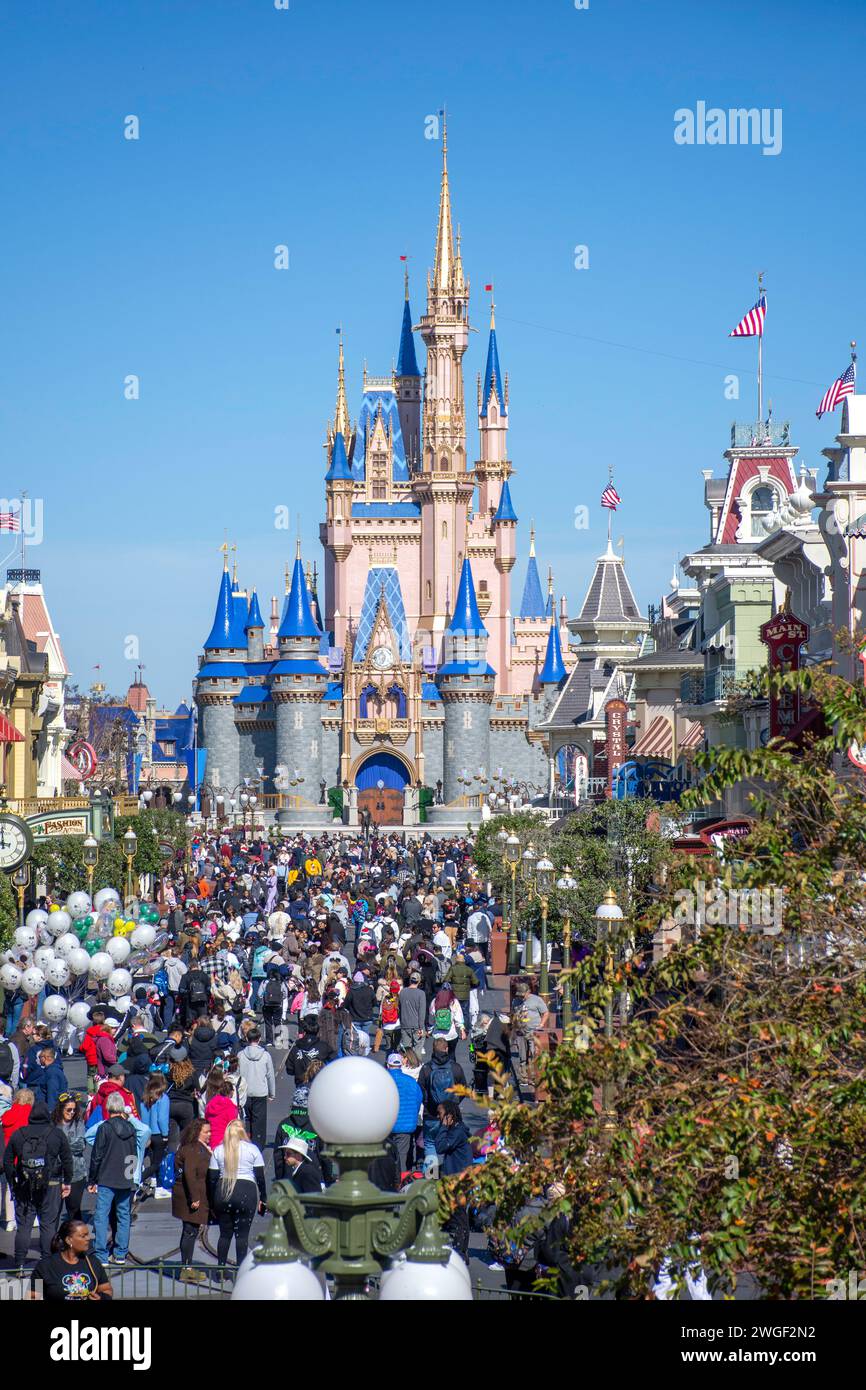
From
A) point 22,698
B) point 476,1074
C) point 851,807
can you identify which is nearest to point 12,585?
point 22,698

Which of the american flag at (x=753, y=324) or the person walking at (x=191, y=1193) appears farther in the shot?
the american flag at (x=753, y=324)

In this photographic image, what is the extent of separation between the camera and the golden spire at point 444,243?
339 ft

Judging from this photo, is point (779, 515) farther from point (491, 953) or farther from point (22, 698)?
point (22, 698)

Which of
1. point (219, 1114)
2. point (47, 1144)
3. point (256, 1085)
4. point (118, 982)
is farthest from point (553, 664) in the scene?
point (47, 1144)

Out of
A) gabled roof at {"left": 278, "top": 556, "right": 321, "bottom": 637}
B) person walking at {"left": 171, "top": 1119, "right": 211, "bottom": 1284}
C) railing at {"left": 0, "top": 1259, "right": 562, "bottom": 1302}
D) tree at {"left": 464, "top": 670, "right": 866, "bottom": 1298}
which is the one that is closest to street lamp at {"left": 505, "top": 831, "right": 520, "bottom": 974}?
person walking at {"left": 171, "top": 1119, "right": 211, "bottom": 1284}

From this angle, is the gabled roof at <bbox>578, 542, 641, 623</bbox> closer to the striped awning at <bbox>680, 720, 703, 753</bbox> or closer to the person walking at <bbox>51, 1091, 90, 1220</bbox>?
the striped awning at <bbox>680, 720, 703, 753</bbox>

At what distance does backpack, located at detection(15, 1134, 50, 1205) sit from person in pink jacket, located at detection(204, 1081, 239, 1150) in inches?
39.3

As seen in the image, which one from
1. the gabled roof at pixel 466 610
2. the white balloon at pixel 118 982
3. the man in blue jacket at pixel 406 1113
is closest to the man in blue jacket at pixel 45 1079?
the man in blue jacket at pixel 406 1113

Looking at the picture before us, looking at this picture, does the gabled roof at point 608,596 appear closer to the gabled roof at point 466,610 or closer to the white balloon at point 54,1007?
the gabled roof at point 466,610

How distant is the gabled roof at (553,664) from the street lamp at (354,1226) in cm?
9374

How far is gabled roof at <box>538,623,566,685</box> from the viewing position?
328 ft

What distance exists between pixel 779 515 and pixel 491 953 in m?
8.71

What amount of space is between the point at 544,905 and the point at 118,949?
5.78 m

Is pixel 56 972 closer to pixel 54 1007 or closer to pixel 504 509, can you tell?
pixel 54 1007
